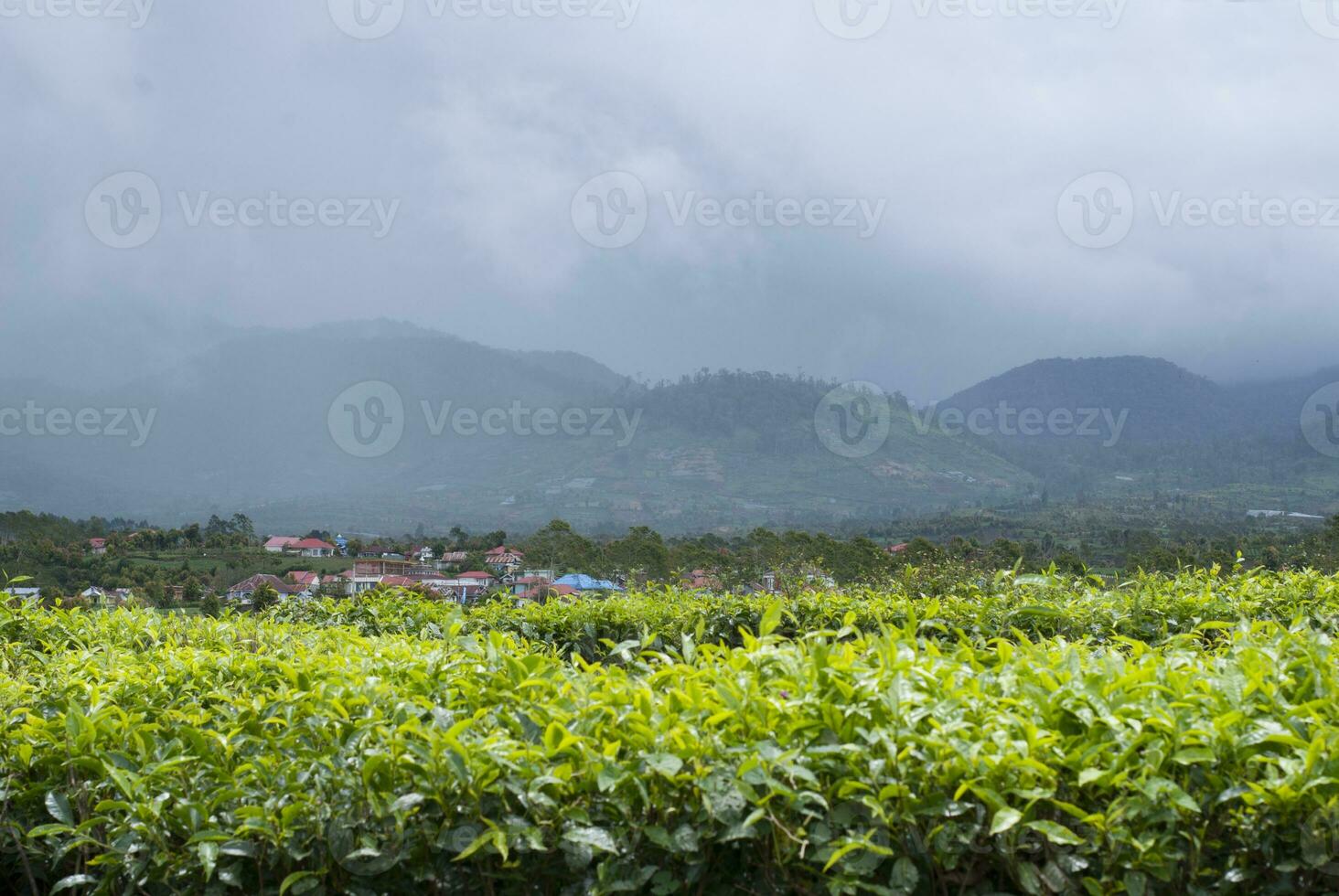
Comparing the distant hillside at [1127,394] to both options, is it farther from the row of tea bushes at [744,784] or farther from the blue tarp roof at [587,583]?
the row of tea bushes at [744,784]

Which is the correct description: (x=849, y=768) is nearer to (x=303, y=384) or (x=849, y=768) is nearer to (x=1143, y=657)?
(x=1143, y=657)

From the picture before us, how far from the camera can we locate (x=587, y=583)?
6238 millimetres

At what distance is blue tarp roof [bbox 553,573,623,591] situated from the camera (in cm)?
573

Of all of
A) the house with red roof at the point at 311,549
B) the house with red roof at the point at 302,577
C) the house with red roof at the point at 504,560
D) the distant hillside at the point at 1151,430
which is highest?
the distant hillside at the point at 1151,430

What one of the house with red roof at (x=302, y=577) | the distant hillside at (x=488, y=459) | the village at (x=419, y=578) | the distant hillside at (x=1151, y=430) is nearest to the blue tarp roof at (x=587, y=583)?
the village at (x=419, y=578)

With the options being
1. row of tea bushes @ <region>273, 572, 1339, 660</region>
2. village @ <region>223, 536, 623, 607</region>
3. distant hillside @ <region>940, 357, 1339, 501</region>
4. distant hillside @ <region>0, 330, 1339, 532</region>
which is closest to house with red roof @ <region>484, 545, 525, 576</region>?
village @ <region>223, 536, 623, 607</region>

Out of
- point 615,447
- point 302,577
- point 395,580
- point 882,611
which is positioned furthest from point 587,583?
point 615,447

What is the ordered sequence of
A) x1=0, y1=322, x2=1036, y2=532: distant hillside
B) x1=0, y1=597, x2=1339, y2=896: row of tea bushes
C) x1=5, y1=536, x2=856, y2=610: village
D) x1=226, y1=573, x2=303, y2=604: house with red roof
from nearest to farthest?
x1=0, y1=597, x2=1339, y2=896: row of tea bushes
x1=5, y1=536, x2=856, y2=610: village
x1=226, y1=573, x2=303, y2=604: house with red roof
x1=0, y1=322, x2=1036, y2=532: distant hillside

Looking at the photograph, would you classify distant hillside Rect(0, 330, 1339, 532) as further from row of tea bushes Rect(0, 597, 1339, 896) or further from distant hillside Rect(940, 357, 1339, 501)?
row of tea bushes Rect(0, 597, 1339, 896)

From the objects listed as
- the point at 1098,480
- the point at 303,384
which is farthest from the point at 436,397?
the point at 1098,480

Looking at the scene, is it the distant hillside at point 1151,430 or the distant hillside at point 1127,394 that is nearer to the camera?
the distant hillside at point 1151,430

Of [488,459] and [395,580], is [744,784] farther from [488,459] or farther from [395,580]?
[488,459]

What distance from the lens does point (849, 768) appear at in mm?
1386

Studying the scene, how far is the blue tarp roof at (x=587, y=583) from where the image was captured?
5730 mm
